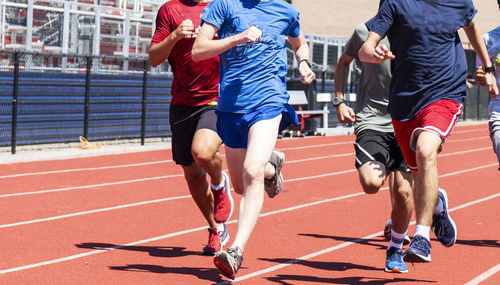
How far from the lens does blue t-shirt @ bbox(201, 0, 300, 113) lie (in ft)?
19.7

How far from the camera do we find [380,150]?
22.5 feet

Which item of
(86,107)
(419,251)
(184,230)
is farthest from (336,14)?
(419,251)

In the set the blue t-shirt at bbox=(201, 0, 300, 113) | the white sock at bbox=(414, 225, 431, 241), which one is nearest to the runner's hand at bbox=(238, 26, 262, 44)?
the blue t-shirt at bbox=(201, 0, 300, 113)

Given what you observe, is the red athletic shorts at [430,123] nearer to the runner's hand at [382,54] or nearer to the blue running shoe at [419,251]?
the runner's hand at [382,54]

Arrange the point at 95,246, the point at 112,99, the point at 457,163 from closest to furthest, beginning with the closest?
the point at 95,246, the point at 457,163, the point at 112,99

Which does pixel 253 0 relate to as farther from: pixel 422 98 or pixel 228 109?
pixel 422 98

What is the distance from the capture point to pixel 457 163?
1739 cm

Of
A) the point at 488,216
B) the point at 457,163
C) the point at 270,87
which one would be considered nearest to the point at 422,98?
the point at 270,87

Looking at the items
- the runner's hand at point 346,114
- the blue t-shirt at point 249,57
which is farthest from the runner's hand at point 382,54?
the runner's hand at point 346,114

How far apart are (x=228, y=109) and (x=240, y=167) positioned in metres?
0.41

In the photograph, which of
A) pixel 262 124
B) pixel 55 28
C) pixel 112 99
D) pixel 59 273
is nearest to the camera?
pixel 262 124

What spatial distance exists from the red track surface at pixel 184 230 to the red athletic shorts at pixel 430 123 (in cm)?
97

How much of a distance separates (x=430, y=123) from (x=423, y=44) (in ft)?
1.74

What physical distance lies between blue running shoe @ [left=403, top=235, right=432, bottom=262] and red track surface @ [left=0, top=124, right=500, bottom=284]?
2.55 ft
